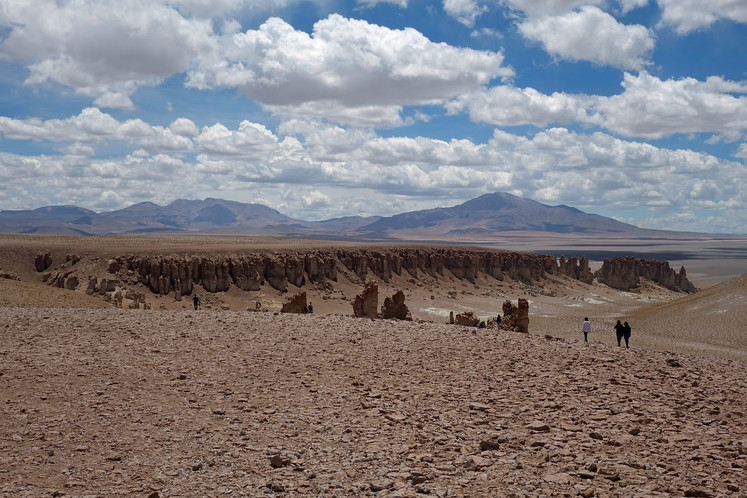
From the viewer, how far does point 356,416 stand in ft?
31.8

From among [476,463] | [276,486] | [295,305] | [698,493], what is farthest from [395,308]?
[698,493]

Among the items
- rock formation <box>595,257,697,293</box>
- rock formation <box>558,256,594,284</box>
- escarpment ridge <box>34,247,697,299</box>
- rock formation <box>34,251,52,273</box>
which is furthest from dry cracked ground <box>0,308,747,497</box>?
rock formation <box>595,257,697,293</box>

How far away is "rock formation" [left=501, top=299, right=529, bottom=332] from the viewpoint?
84.6ft

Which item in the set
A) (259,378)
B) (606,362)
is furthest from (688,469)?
(259,378)

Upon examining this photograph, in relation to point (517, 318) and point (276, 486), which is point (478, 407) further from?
point (517, 318)

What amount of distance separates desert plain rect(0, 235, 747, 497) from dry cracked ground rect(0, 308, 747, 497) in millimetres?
33

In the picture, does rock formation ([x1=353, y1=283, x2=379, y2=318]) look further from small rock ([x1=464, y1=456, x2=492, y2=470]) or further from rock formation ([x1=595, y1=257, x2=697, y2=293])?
rock formation ([x1=595, y1=257, x2=697, y2=293])

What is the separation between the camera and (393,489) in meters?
7.10

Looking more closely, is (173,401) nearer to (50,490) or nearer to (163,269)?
(50,490)

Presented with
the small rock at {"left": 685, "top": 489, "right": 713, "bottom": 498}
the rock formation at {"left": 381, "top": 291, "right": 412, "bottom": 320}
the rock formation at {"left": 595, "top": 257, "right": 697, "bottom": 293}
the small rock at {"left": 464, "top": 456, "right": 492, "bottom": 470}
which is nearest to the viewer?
the small rock at {"left": 685, "top": 489, "right": 713, "bottom": 498}

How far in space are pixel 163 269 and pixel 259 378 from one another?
120 feet

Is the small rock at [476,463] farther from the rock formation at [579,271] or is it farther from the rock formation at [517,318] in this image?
the rock formation at [579,271]

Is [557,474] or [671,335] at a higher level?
[557,474]

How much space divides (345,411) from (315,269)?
48.4 meters
